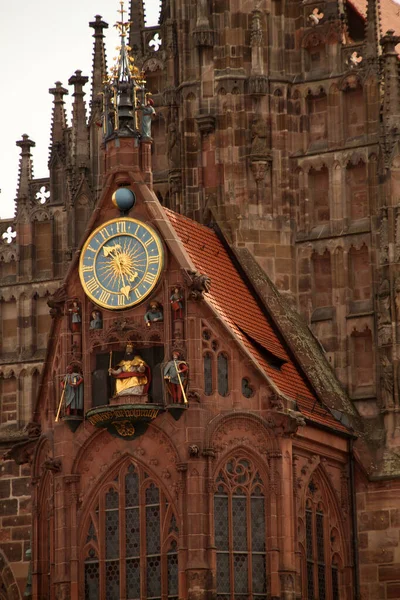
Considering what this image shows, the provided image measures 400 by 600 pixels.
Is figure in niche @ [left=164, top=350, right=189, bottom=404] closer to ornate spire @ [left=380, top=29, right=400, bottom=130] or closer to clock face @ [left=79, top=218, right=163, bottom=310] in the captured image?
clock face @ [left=79, top=218, right=163, bottom=310]

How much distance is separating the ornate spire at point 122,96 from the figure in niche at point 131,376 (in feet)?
17.1

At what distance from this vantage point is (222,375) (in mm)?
61312

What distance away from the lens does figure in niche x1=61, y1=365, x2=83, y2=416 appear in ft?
203

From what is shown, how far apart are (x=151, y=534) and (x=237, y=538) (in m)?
1.98

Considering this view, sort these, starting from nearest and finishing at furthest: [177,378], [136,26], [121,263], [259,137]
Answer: [177,378], [121,263], [259,137], [136,26]

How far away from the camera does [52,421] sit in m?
62.8

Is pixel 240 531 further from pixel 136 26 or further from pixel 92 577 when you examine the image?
pixel 136 26

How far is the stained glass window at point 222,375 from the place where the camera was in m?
61.2

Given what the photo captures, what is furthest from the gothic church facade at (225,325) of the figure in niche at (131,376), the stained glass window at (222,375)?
the figure in niche at (131,376)

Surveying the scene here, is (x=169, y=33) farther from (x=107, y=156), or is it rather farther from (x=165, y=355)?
(x=165, y=355)

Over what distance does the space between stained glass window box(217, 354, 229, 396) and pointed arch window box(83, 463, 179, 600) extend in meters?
2.56

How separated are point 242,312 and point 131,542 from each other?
621cm

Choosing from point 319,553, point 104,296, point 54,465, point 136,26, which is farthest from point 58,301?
point 136,26

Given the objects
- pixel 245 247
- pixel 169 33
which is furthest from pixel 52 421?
pixel 169 33
